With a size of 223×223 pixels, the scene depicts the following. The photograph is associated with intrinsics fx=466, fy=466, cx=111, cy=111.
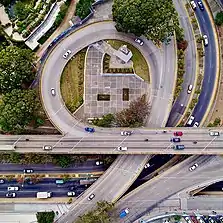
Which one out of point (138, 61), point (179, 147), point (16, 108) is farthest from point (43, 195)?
point (138, 61)

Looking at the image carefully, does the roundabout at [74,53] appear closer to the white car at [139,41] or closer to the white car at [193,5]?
the white car at [139,41]

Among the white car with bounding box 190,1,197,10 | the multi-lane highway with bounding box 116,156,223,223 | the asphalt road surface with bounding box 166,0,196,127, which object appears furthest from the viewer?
the white car with bounding box 190,1,197,10

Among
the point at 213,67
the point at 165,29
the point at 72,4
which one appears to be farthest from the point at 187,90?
the point at 72,4

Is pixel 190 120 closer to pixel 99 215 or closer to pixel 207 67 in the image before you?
pixel 207 67

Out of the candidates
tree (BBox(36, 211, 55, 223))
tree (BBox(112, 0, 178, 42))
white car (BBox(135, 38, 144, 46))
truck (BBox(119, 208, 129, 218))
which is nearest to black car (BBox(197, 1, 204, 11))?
tree (BBox(112, 0, 178, 42))

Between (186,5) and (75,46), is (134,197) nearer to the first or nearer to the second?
(75,46)

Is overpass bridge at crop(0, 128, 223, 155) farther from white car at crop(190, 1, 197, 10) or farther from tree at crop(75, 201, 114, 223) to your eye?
white car at crop(190, 1, 197, 10)
